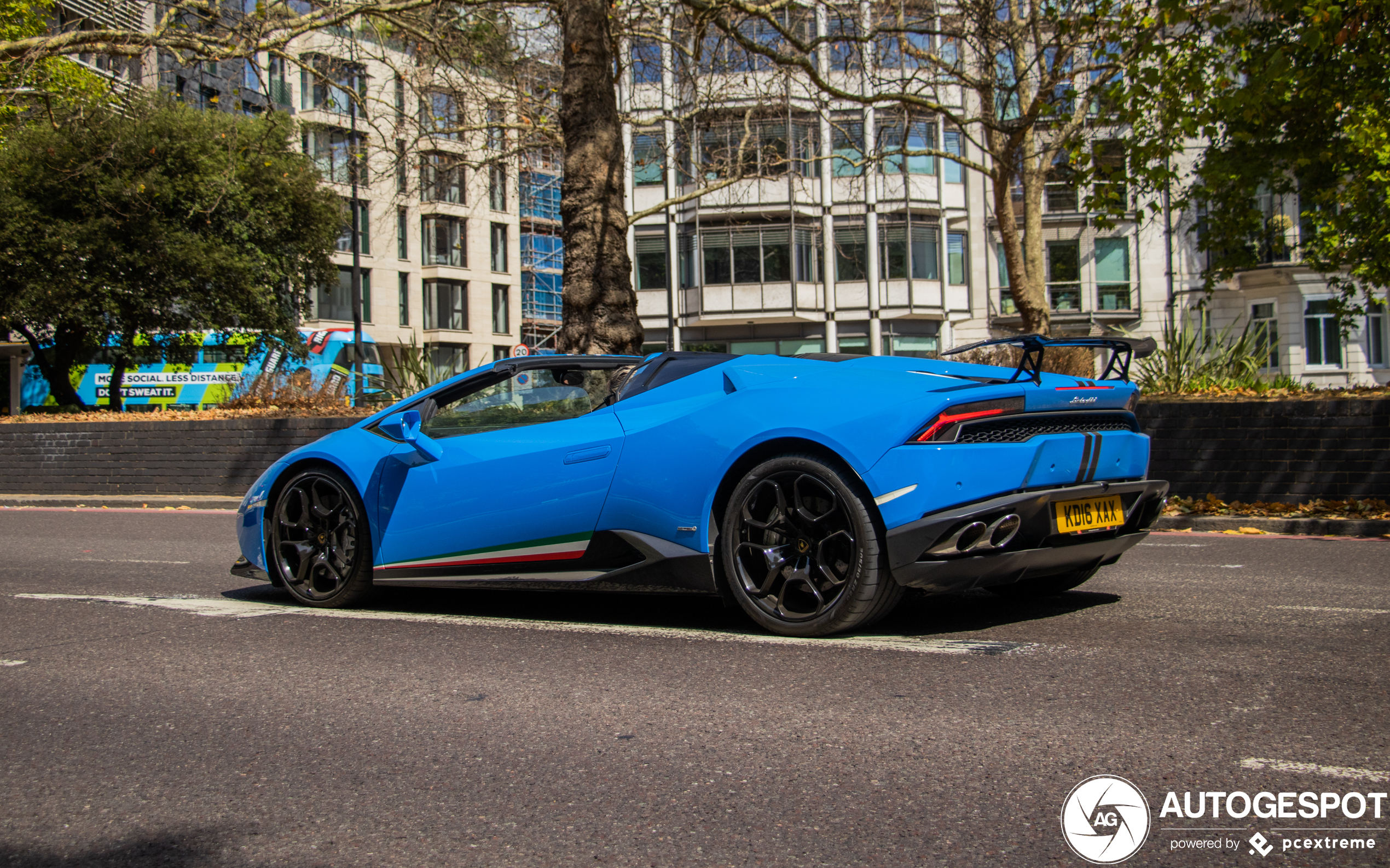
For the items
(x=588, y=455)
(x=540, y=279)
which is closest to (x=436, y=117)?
(x=588, y=455)

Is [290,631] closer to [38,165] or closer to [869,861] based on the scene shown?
[869,861]

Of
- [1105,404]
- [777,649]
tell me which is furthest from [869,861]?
[1105,404]

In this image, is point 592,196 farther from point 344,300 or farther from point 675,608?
point 344,300

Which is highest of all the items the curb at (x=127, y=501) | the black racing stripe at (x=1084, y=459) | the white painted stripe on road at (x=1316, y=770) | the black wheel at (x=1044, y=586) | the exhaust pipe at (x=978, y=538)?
the black racing stripe at (x=1084, y=459)

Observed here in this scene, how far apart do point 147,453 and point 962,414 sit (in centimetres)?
1537

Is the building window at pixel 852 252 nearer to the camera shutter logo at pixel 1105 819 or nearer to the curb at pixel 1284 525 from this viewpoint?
the curb at pixel 1284 525

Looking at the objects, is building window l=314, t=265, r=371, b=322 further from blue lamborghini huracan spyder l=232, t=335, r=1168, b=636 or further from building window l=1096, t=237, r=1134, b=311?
blue lamborghini huracan spyder l=232, t=335, r=1168, b=636

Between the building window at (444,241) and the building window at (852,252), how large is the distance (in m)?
23.5

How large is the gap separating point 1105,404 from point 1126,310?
38424mm

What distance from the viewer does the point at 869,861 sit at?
2400 millimetres

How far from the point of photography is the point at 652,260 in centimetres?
4078

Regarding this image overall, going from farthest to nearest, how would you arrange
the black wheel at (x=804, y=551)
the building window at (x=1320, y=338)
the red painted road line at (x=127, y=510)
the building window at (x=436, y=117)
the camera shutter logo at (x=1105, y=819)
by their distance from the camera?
1. the building window at (x=1320, y=338)
2. the building window at (x=436, y=117)
3. the red painted road line at (x=127, y=510)
4. the black wheel at (x=804, y=551)
5. the camera shutter logo at (x=1105, y=819)

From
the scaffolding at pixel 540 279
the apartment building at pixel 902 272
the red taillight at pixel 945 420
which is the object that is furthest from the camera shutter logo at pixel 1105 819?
the scaffolding at pixel 540 279

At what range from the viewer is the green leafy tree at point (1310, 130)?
12.1 metres
